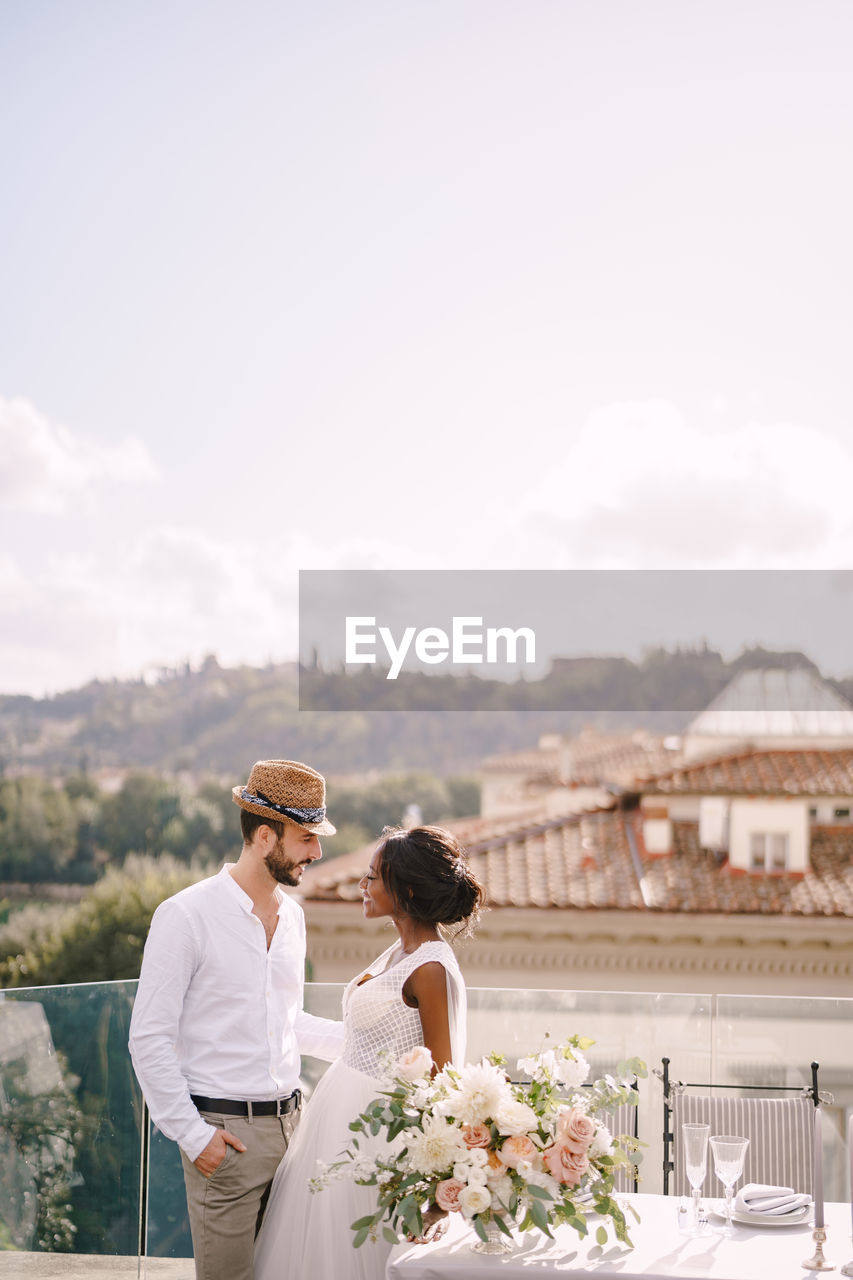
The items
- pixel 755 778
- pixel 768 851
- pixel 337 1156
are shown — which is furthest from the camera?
pixel 755 778

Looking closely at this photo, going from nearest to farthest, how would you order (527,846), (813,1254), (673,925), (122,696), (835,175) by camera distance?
(813,1254) → (673,925) → (527,846) → (835,175) → (122,696)

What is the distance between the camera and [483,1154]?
91.7 inches

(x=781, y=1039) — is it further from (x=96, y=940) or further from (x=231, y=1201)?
(x=96, y=940)

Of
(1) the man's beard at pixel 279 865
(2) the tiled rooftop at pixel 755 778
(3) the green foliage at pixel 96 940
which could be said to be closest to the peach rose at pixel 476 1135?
(1) the man's beard at pixel 279 865

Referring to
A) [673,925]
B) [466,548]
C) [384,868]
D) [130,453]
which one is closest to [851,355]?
[466,548]

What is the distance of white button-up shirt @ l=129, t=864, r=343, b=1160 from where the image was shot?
8.70 ft

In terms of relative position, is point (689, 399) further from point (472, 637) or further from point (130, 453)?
point (130, 453)

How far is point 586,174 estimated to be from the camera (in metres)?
37.2

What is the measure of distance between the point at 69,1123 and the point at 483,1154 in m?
2.00

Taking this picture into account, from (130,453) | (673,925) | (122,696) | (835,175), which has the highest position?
(835,175)

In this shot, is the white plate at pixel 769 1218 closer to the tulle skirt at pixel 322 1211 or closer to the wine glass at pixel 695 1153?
the wine glass at pixel 695 1153

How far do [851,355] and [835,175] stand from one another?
7.03 meters

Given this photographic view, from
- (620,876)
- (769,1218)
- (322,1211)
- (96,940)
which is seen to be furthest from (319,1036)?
(96,940)

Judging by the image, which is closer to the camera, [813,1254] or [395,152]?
[813,1254]
